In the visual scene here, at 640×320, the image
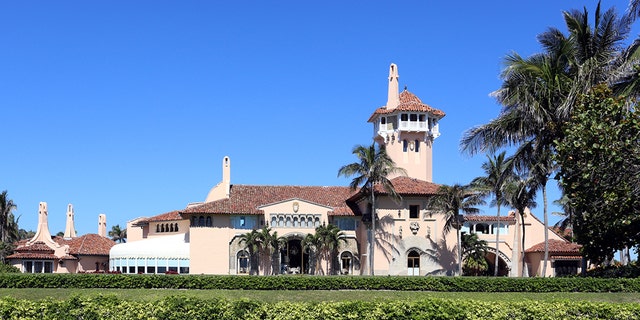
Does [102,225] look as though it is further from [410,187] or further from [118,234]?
[410,187]

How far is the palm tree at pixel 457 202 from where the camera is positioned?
188 feet

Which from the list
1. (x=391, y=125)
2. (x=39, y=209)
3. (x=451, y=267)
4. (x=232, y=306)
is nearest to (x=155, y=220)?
(x=39, y=209)

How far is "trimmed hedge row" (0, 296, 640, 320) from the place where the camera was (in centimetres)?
2445

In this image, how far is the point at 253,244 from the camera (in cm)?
6144

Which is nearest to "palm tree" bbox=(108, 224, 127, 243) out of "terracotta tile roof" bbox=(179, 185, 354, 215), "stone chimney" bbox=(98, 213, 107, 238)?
"stone chimney" bbox=(98, 213, 107, 238)

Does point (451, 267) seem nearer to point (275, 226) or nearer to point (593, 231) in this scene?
point (275, 226)

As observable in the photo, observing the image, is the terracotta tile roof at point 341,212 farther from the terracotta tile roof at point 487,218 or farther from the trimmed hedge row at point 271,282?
the trimmed hedge row at point 271,282

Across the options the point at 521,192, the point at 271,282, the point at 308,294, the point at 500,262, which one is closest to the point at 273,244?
the point at 271,282

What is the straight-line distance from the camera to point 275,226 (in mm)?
63406

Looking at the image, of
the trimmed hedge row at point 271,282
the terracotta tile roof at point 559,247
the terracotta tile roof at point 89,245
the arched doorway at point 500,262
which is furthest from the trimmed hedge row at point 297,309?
the terracotta tile roof at point 89,245

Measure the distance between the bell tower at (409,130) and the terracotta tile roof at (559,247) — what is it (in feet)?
40.1

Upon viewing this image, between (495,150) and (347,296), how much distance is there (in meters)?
11.4

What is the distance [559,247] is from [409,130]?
1861 centimetres

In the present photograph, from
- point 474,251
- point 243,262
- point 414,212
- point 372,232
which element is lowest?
point 243,262
